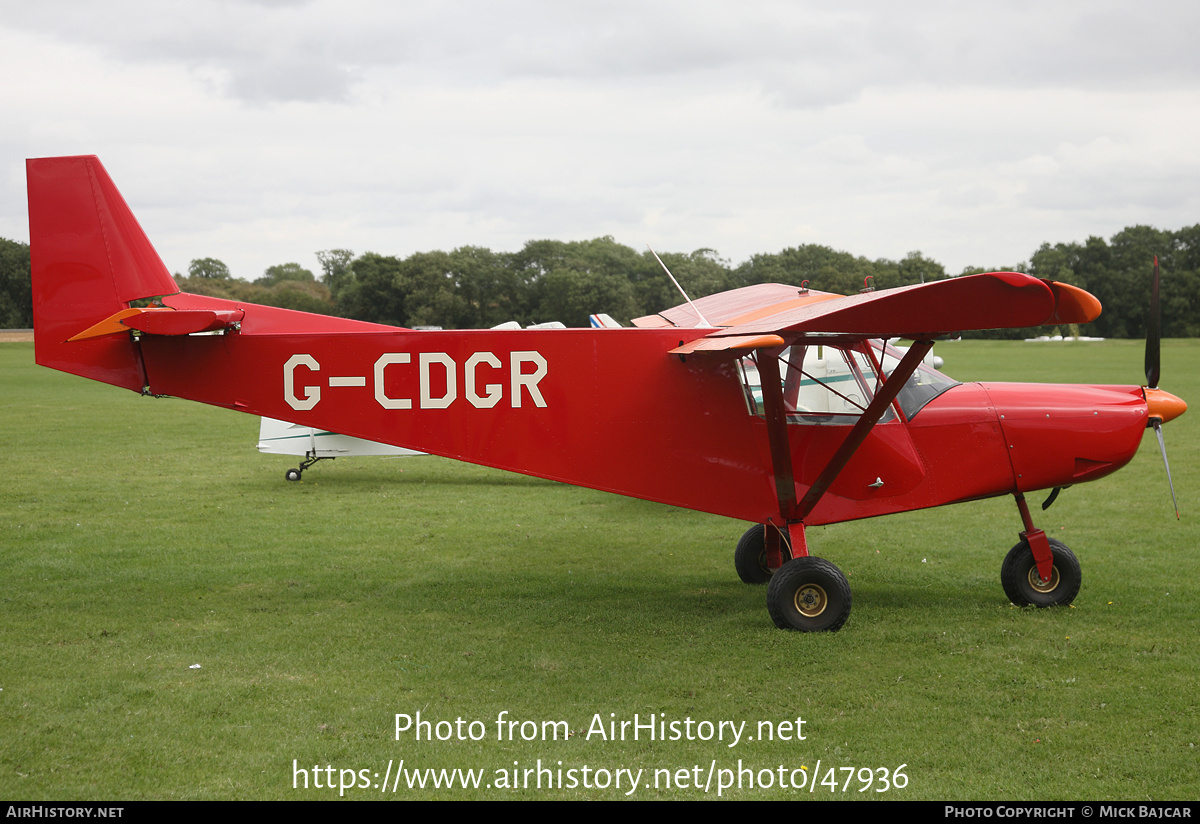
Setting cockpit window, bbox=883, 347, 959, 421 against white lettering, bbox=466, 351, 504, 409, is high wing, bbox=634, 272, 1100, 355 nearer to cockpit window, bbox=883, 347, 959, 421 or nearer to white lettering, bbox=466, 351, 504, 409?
cockpit window, bbox=883, 347, 959, 421

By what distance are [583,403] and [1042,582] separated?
13.5 feet

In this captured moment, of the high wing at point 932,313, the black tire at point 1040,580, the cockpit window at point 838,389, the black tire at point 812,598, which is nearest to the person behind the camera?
the high wing at point 932,313

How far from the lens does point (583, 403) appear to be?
22.5 feet

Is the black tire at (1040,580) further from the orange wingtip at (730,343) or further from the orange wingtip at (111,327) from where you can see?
the orange wingtip at (111,327)

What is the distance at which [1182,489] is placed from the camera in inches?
508

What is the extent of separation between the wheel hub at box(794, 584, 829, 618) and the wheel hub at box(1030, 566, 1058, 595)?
6.45ft

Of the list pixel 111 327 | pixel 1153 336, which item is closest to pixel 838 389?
pixel 1153 336

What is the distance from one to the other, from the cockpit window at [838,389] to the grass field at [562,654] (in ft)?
5.51

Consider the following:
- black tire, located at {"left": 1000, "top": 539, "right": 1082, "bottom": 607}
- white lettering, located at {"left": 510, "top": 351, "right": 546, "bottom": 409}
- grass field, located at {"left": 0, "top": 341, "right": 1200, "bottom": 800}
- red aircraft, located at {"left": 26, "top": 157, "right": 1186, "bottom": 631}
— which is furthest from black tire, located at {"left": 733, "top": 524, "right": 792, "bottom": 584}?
white lettering, located at {"left": 510, "top": 351, "right": 546, "bottom": 409}

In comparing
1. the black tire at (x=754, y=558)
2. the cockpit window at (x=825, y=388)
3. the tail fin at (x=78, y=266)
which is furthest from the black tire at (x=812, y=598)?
the tail fin at (x=78, y=266)

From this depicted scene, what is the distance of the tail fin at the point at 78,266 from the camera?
6.71 m

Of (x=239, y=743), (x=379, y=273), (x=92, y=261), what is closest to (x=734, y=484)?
(x=239, y=743)

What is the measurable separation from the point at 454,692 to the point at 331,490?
8369mm

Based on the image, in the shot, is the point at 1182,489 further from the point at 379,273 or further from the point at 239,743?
the point at 379,273
